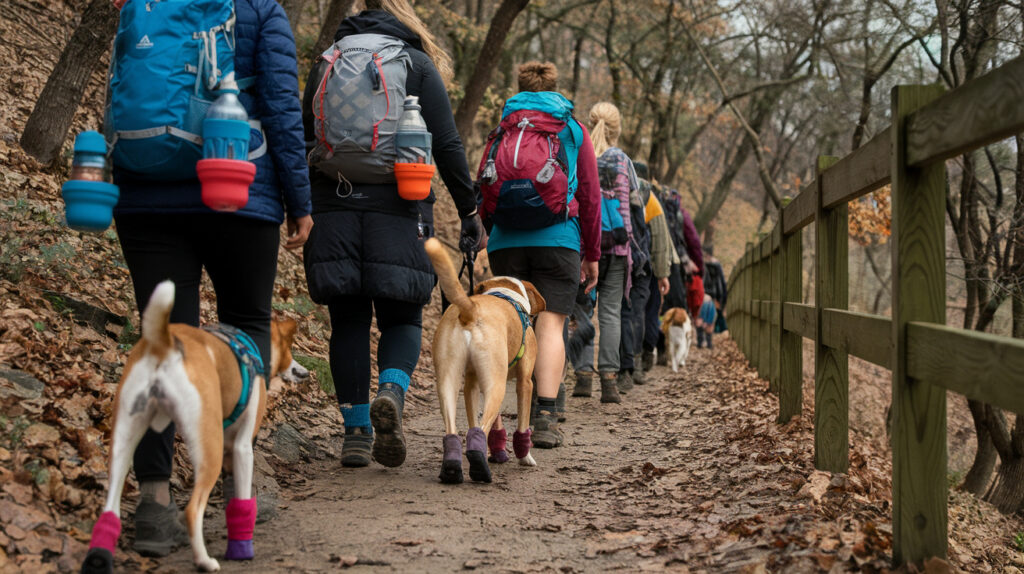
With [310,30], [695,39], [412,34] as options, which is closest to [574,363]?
[412,34]

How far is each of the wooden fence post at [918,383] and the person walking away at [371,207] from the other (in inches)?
85.5

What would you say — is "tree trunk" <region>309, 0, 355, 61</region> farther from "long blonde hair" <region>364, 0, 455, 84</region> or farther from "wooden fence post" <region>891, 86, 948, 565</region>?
"wooden fence post" <region>891, 86, 948, 565</region>

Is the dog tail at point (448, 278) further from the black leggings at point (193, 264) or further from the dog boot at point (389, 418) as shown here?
the black leggings at point (193, 264)

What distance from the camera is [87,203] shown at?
9.30ft

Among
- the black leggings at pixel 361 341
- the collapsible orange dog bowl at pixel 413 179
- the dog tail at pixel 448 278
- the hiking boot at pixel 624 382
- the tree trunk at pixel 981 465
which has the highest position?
the collapsible orange dog bowl at pixel 413 179

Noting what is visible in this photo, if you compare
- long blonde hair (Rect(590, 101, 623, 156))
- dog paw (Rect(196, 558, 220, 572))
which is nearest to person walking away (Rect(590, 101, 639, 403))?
long blonde hair (Rect(590, 101, 623, 156))

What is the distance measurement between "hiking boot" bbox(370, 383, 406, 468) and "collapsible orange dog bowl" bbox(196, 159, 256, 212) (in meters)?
1.49

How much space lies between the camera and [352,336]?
460 cm

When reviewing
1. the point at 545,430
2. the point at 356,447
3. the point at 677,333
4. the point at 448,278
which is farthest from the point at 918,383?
the point at 677,333

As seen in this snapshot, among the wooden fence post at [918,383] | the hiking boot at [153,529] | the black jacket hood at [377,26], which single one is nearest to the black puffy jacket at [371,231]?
the black jacket hood at [377,26]

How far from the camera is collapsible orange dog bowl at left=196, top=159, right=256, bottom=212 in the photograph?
292 cm

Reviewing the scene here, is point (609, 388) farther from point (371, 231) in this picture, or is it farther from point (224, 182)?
point (224, 182)

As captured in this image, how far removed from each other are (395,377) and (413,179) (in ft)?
3.20

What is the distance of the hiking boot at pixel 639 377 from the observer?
33.2 ft
